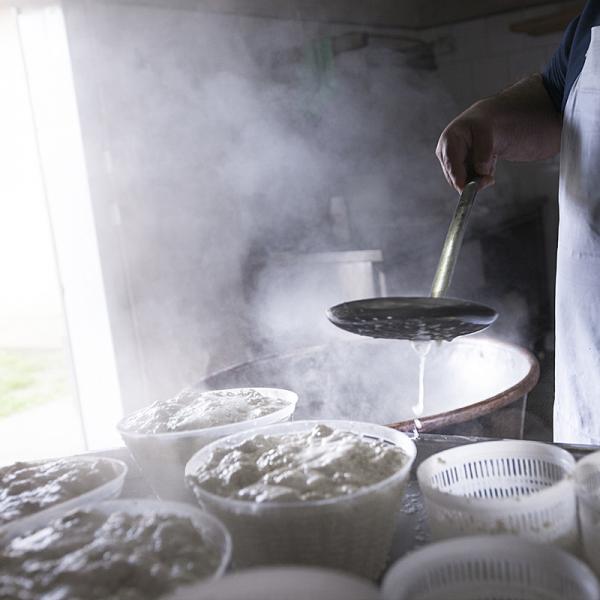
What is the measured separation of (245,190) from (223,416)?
2.26m

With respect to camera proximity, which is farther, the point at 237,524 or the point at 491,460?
the point at 491,460

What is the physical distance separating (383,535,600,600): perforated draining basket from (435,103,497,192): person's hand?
1014 millimetres

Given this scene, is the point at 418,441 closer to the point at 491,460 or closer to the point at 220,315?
the point at 491,460

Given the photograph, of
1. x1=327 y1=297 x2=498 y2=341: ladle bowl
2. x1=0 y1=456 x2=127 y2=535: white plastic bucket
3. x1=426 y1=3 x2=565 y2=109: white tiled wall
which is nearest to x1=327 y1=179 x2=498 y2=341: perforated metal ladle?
x1=327 y1=297 x2=498 y2=341: ladle bowl

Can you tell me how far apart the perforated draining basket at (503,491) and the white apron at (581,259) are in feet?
2.10

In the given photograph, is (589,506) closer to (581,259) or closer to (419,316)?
(419,316)

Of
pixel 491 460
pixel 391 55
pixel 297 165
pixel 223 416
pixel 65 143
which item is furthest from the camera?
pixel 391 55

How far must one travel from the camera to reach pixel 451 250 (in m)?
1.33

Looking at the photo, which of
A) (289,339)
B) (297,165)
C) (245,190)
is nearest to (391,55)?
(297,165)

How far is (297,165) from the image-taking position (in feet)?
11.8

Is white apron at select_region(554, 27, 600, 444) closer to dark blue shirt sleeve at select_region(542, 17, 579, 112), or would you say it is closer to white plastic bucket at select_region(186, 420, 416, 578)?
dark blue shirt sleeve at select_region(542, 17, 579, 112)

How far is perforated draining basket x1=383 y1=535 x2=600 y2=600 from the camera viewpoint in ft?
2.26

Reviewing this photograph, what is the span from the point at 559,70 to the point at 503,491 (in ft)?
3.79

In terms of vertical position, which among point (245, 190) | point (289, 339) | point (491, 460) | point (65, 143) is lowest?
point (289, 339)
